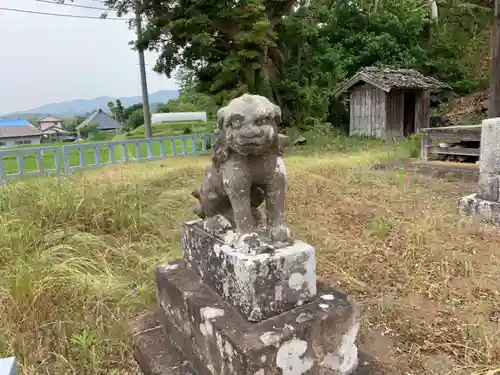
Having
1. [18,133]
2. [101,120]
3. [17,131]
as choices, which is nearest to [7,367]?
[18,133]

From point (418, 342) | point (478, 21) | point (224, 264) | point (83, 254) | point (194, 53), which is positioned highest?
point (478, 21)

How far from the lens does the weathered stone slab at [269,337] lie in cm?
154

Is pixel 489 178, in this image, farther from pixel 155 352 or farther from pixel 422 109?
pixel 422 109

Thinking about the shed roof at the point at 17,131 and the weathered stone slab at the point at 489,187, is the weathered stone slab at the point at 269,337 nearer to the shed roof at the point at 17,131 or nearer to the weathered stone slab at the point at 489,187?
the weathered stone slab at the point at 489,187

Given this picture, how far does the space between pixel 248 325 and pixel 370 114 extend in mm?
13823


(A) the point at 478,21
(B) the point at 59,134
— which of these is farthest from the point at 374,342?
(B) the point at 59,134

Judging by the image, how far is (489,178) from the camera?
448cm

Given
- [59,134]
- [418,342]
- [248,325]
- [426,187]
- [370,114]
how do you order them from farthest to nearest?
[59,134] → [370,114] → [426,187] → [418,342] → [248,325]

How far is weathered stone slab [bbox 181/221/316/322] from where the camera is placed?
5.30 feet

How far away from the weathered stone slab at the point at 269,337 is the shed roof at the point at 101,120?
51.1 m

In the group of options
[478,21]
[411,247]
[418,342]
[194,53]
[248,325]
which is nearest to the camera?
[248,325]

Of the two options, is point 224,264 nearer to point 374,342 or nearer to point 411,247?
point 374,342

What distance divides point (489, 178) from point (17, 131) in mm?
41054

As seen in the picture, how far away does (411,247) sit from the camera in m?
3.48
